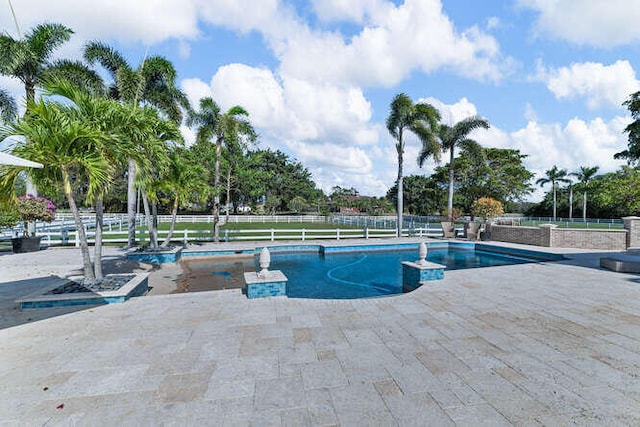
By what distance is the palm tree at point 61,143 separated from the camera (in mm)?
5422

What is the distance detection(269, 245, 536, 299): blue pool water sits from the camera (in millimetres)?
9156

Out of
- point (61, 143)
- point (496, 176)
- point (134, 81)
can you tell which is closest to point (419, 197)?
point (496, 176)

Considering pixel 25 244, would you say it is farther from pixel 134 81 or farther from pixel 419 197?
pixel 419 197

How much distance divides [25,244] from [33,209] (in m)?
1.62

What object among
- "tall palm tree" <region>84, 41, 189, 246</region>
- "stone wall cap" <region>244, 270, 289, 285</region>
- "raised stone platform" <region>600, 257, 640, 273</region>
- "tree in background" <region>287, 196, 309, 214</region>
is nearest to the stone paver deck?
"stone wall cap" <region>244, 270, 289, 285</region>

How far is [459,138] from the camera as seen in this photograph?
22141 millimetres

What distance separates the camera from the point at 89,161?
561 cm

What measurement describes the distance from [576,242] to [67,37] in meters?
27.7

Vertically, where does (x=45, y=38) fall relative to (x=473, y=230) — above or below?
above

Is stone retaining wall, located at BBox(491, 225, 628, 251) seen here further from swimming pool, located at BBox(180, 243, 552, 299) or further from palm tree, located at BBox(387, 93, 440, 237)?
palm tree, located at BBox(387, 93, 440, 237)

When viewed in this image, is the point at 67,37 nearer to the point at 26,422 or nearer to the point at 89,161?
the point at 89,161

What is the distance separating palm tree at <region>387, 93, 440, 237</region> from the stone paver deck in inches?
590

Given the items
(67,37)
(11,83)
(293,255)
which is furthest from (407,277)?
(11,83)

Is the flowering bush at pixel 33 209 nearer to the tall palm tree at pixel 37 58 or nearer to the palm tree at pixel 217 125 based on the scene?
the tall palm tree at pixel 37 58
